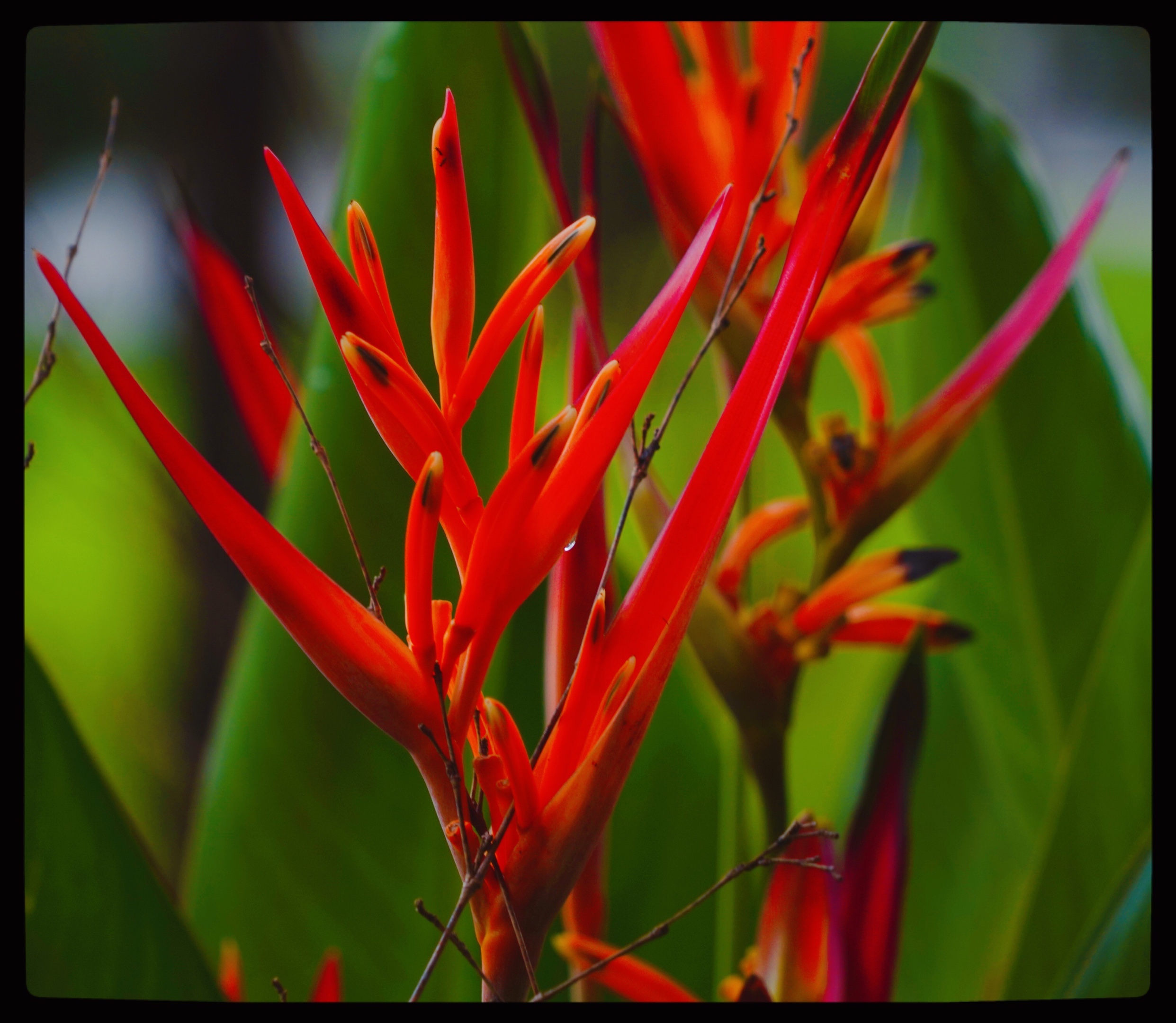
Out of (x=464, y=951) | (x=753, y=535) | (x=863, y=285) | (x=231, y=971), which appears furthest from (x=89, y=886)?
(x=863, y=285)

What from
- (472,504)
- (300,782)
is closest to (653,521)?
(472,504)

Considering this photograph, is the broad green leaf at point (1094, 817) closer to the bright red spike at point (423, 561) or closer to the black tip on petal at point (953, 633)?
the black tip on petal at point (953, 633)

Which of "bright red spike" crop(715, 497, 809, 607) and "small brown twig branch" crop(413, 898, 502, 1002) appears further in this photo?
"bright red spike" crop(715, 497, 809, 607)

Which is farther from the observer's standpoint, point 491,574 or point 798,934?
point 798,934

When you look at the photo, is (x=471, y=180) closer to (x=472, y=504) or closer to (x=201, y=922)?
(x=472, y=504)

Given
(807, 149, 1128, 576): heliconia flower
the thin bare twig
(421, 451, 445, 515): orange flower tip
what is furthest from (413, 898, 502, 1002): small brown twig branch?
(807, 149, 1128, 576): heliconia flower

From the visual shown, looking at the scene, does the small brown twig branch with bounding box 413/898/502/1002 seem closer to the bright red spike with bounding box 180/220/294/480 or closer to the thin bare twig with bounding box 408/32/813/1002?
the thin bare twig with bounding box 408/32/813/1002

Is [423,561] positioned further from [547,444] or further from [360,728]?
[360,728]
